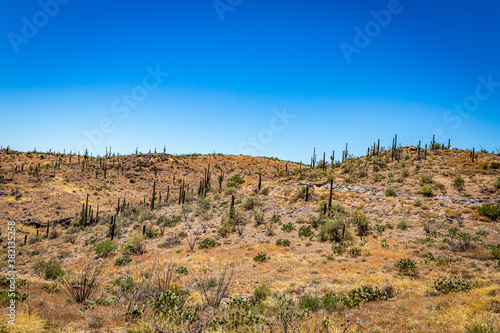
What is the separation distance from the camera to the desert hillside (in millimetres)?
7426

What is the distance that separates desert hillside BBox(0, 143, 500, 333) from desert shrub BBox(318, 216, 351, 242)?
0.33ft

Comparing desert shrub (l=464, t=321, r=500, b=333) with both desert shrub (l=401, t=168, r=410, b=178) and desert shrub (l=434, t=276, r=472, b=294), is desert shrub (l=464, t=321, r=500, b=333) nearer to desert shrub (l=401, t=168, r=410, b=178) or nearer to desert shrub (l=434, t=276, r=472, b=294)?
desert shrub (l=434, t=276, r=472, b=294)

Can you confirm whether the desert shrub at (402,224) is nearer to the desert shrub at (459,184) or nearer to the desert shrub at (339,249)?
the desert shrub at (339,249)

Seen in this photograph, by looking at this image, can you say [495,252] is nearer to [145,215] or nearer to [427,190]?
[427,190]

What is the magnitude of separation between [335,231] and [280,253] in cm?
559

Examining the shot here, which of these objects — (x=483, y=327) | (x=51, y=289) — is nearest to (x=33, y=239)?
(x=51, y=289)

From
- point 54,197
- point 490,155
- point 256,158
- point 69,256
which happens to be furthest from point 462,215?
point 256,158

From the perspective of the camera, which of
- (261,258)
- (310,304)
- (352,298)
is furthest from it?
(261,258)

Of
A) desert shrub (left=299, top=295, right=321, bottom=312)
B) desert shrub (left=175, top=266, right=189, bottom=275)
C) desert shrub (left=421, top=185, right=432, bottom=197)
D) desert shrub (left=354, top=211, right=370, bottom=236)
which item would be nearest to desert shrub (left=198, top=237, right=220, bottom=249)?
desert shrub (left=175, top=266, right=189, bottom=275)

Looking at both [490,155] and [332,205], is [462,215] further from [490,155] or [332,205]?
[490,155]

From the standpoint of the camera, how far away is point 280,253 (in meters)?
17.5

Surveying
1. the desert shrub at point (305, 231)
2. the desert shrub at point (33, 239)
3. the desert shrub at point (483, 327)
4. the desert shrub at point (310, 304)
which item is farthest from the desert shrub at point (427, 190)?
the desert shrub at point (33, 239)

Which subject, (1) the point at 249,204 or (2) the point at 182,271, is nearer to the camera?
(2) the point at 182,271

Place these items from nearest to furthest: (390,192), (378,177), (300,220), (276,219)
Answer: (300,220) → (276,219) → (390,192) → (378,177)
